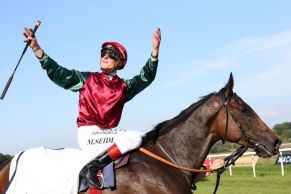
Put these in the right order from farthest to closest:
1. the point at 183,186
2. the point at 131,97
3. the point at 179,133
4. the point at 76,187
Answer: the point at 131,97 → the point at 179,133 → the point at 183,186 → the point at 76,187

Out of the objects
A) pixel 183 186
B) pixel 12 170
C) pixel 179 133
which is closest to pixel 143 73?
pixel 179 133

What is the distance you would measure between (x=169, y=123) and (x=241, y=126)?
0.94 metres

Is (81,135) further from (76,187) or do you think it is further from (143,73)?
(143,73)

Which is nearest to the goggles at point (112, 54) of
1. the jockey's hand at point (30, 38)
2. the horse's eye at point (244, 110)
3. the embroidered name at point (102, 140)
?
the jockey's hand at point (30, 38)

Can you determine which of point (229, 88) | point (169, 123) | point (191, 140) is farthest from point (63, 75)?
point (229, 88)

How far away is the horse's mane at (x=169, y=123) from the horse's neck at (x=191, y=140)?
0.07m

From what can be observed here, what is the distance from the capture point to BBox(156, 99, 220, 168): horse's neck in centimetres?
587

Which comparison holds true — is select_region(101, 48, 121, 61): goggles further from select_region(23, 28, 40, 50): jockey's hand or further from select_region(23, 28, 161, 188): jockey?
select_region(23, 28, 40, 50): jockey's hand

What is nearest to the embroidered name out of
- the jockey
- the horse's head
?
the jockey

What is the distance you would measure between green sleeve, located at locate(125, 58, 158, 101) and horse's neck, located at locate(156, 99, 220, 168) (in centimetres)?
79

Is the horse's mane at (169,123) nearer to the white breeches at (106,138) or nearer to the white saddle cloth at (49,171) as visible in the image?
the white breeches at (106,138)

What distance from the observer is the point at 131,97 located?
638cm

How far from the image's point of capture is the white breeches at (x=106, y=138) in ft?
17.9

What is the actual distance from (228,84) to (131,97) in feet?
4.34
